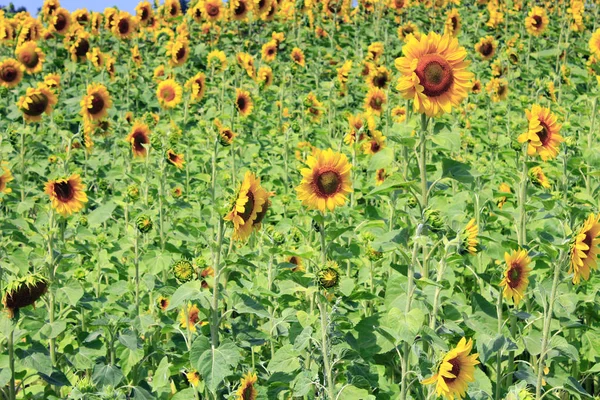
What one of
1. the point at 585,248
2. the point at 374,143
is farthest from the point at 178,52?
the point at 585,248

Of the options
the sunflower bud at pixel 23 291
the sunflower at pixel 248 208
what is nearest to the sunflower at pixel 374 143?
the sunflower at pixel 248 208

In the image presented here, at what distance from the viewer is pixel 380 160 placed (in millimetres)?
2994

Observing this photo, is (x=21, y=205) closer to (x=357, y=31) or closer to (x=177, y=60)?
(x=177, y=60)

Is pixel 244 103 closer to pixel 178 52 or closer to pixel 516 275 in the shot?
pixel 178 52

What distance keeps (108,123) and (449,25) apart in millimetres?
6096

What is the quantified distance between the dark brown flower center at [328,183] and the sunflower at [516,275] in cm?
83

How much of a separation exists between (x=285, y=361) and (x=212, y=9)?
25.7ft

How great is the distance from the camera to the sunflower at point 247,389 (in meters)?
2.94

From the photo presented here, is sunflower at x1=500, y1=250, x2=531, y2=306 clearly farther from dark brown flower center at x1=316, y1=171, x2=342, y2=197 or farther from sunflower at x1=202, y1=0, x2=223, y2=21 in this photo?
sunflower at x1=202, y1=0, x2=223, y2=21

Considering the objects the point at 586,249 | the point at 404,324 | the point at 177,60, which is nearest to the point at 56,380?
the point at 404,324

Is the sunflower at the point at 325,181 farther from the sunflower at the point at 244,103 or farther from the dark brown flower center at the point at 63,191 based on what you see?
the sunflower at the point at 244,103

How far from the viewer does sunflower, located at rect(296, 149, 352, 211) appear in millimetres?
3143

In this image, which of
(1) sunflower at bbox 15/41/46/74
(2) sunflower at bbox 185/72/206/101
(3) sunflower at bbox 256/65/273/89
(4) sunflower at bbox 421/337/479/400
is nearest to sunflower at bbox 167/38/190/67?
(3) sunflower at bbox 256/65/273/89

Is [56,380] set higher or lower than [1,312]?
lower
